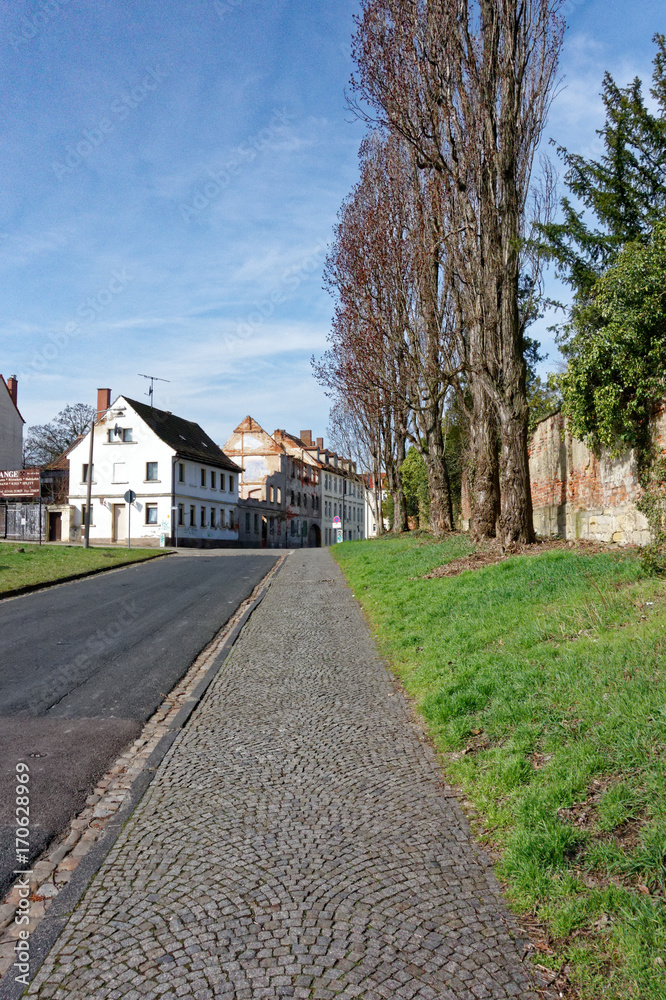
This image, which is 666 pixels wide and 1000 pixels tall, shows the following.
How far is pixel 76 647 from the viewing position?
9.54 m

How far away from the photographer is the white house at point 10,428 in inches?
2456

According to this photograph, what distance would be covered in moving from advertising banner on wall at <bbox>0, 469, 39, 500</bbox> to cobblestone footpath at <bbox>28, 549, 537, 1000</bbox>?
46.6 meters

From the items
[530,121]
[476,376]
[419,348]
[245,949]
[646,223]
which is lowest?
[245,949]

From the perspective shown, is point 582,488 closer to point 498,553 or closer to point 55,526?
point 498,553

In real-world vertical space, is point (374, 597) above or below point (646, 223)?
below

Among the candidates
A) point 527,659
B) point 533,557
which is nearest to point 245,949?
point 527,659

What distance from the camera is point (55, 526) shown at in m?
56.8

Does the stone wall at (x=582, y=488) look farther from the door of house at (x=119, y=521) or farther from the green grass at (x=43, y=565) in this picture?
the door of house at (x=119, y=521)

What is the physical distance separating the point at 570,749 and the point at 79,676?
219 inches

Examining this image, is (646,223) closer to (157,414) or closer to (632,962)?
(632,962)

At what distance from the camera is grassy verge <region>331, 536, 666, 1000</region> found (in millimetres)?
2846

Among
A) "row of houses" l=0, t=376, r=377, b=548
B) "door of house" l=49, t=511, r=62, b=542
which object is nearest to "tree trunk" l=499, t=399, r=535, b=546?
"row of houses" l=0, t=376, r=377, b=548

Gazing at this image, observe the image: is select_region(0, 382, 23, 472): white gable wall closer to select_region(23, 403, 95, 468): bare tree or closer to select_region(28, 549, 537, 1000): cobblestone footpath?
select_region(23, 403, 95, 468): bare tree

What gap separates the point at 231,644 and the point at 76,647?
6.58ft
